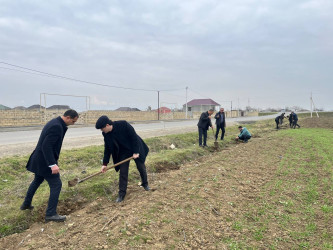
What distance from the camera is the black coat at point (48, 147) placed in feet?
14.3

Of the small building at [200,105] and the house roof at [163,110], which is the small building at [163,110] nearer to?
the house roof at [163,110]

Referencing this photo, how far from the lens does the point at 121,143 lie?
17.8 ft

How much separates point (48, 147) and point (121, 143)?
1490 mm

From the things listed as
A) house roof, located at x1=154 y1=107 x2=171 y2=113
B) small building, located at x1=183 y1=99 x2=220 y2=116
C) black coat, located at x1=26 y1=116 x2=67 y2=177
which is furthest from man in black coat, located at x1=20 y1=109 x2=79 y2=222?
small building, located at x1=183 y1=99 x2=220 y2=116

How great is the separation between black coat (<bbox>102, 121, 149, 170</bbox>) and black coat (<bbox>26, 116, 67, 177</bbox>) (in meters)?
0.96

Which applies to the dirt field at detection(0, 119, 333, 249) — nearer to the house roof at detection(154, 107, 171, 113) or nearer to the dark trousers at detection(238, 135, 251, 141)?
the dark trousers at detection(238, 135, 251, 141)

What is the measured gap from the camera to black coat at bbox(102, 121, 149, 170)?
208 inches

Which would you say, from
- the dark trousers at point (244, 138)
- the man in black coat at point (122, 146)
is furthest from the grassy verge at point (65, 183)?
the dark trousers at point (244, 138)

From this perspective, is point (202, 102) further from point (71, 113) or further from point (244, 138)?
point (71, 113)

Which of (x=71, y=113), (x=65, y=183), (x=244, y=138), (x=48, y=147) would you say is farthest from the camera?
(x=244, y=138)

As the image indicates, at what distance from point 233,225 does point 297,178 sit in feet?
11.9

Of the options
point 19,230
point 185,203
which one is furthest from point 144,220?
point 19,230

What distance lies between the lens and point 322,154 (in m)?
10.4

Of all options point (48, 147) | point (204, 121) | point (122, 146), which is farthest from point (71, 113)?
point (204, 121)
